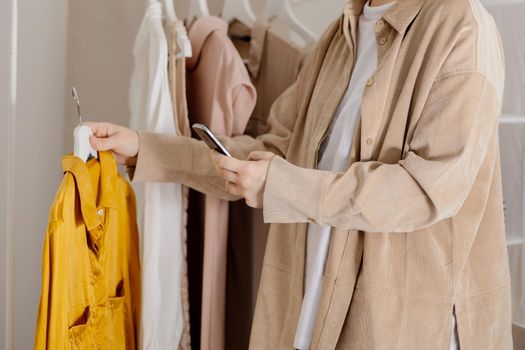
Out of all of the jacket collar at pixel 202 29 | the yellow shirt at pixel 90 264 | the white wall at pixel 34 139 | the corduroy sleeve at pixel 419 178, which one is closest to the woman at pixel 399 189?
the corduroy sleeve at pixel 419 178

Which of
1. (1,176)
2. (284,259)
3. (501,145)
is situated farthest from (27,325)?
(501,145)

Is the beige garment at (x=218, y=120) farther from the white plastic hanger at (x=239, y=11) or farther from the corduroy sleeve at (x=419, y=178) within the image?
the corduroy sleeve at (x=419, y=178)

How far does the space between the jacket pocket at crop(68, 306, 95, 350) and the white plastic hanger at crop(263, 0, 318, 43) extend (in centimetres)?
76

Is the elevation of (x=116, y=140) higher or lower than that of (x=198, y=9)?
lower

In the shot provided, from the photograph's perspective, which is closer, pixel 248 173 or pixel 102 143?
pixel 248 173

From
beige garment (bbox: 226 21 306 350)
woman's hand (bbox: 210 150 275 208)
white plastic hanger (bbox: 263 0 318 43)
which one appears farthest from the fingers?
white plastic hanger (bbox: 263 0 318 43)

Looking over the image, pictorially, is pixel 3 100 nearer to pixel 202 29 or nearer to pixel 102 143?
pixel 102 143

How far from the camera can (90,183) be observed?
104 cm

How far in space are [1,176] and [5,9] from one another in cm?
33

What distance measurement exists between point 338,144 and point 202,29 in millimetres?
473

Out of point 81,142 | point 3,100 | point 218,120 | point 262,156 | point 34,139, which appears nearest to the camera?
point 262,156

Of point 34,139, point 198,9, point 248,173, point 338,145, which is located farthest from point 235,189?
point 34,139

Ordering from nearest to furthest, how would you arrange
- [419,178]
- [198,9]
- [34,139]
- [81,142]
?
[419,178] < [81,142] < [198,9] < [34,139]

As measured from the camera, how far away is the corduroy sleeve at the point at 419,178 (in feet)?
2.87
